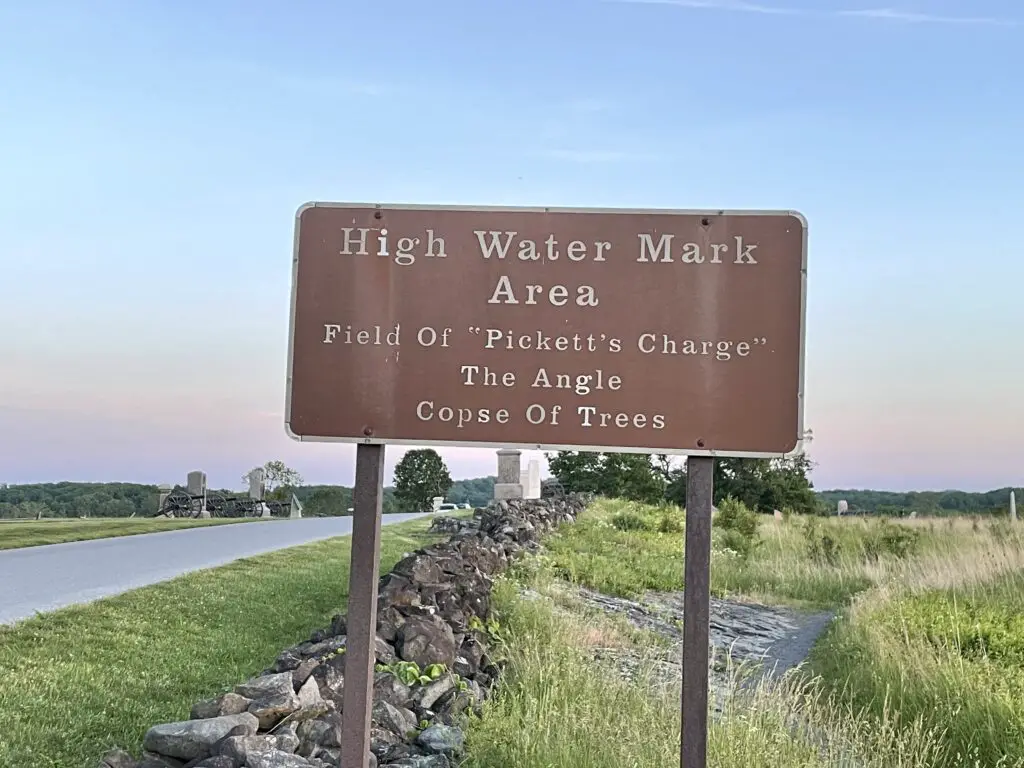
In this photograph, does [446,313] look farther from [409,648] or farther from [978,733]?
[978,733]

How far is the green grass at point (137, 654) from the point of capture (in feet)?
18.2

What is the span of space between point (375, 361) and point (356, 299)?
290 mm

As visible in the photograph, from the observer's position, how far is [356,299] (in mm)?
4129

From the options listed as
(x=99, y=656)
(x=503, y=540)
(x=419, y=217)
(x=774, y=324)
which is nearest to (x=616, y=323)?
(x=774, y=324)

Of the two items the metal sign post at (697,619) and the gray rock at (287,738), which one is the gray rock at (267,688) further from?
the metal sign post at (697,619)

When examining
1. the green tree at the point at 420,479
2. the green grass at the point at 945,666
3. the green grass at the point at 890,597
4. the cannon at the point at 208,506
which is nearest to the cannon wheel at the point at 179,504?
the cannon at the point at 208,506

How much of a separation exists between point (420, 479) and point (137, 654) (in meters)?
38.8

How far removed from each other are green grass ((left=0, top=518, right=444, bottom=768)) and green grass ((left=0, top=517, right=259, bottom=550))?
447cm

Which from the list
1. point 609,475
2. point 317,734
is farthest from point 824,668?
point 609,475

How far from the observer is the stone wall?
4.23 metres

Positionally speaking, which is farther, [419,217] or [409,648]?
[409,648]

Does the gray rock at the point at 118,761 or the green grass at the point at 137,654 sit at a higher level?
the gray rock at the point at 118,761

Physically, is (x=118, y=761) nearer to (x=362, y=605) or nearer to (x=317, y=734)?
(x=317, y=734)

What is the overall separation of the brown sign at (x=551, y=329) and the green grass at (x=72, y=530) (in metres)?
12.2
